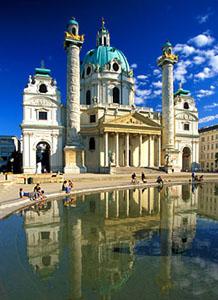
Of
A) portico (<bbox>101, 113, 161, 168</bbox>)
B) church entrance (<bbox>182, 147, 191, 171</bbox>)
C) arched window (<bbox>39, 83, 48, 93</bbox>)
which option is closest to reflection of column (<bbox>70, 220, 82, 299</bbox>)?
portico (<bbox>101, 113, 161, 168</bbox>)

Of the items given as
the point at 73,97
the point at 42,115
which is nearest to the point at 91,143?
the point at 73,97

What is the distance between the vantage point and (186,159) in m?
62.5

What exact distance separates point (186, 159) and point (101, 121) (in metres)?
27.7

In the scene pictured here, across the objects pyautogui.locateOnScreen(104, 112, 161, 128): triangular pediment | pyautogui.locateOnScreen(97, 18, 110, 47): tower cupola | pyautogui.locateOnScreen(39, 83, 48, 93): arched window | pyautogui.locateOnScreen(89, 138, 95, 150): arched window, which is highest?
pyautogui.locateOnScreen(97, 18, 110, 47): tower cupola

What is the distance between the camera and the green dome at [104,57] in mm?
58281

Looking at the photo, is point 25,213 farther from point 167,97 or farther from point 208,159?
point 208,159

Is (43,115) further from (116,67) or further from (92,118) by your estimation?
(116,67)

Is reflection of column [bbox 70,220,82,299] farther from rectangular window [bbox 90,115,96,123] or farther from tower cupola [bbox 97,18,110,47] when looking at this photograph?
tower cupola [bbox 97,18,110,47]

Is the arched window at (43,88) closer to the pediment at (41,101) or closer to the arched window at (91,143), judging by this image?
the pediment at (41,101)

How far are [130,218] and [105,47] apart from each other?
56.6 metres

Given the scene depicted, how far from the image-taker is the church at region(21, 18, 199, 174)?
4478 centimetres

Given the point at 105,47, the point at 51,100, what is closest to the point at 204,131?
the point at 105,47

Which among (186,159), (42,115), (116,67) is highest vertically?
(116,67)

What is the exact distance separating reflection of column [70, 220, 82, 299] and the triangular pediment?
36.2 meters
